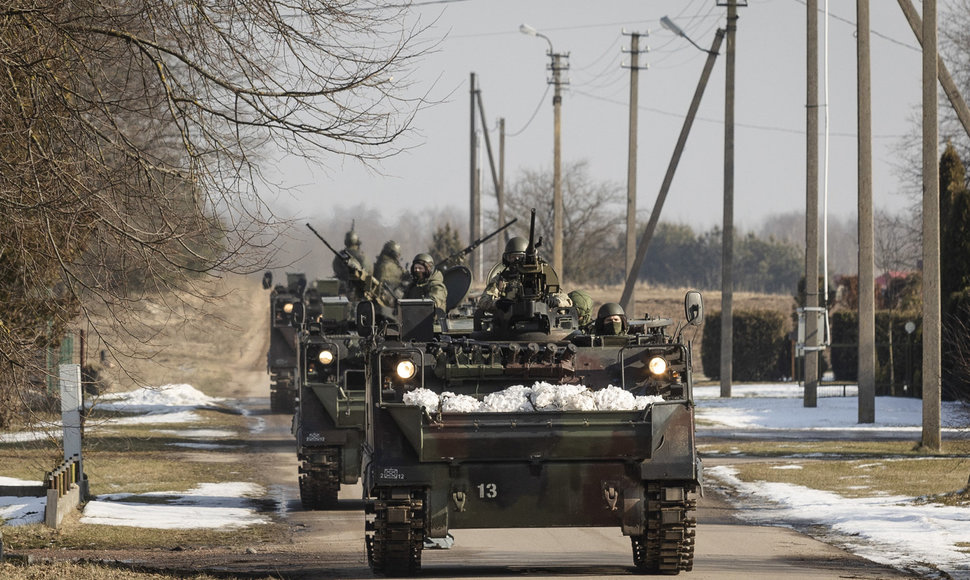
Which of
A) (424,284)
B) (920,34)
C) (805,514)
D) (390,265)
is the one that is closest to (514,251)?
(805,514)

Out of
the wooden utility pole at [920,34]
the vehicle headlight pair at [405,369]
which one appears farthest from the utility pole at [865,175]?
the vehicle headlight pair at [405,369]

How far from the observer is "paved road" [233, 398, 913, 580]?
12.4m

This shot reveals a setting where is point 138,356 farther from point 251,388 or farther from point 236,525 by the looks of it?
point 251,388

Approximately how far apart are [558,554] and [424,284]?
7.21 m

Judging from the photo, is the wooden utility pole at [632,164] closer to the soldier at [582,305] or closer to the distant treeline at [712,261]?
the soldier at [582,305]

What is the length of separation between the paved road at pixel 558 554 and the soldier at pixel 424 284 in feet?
12.1

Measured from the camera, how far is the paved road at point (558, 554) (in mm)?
12422

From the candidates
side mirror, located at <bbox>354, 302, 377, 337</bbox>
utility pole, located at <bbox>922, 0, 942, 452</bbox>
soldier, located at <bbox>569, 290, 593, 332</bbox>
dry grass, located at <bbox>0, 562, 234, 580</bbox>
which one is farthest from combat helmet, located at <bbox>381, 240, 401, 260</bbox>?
dry grass, located at <bbox>0, 562, 234, 580</bbox>

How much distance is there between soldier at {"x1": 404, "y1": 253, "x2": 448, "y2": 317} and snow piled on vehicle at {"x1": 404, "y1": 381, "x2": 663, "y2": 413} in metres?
8.03

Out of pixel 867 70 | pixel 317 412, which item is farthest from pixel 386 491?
pixel 867 70

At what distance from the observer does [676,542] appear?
11945 mm

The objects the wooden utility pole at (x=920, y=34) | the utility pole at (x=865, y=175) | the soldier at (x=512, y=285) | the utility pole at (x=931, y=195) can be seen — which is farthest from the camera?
the utility pole at (x=865, y=175)

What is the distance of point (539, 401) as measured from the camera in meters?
11.8

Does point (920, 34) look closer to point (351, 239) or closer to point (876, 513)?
point (876, 513)
